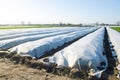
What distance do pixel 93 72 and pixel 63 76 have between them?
89cm

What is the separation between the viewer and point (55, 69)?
218 inches

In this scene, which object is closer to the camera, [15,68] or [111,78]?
[111,78]

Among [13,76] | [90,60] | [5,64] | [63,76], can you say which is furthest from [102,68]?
[5,64]

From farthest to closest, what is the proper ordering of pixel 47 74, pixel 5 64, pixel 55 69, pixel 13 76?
pixel 5 64 → pixel 55 69 → pixel 47 74 → pixel 13 76

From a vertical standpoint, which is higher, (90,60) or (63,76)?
(90,60)

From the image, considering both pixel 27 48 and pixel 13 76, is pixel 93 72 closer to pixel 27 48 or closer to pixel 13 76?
pixel 13 76

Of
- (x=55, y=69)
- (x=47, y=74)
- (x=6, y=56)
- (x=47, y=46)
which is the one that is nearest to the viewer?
(x=47, y=74)

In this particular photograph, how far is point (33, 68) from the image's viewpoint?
19.0 feet

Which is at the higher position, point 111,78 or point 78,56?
point 78,56

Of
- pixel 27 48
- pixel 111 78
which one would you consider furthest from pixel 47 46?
pixel 111 78

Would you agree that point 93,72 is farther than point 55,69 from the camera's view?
No

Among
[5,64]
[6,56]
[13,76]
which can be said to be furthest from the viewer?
[6,56]

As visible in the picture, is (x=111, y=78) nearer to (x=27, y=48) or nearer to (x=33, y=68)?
(x=33, y=68)

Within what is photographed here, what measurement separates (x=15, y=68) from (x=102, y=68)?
283 cm
